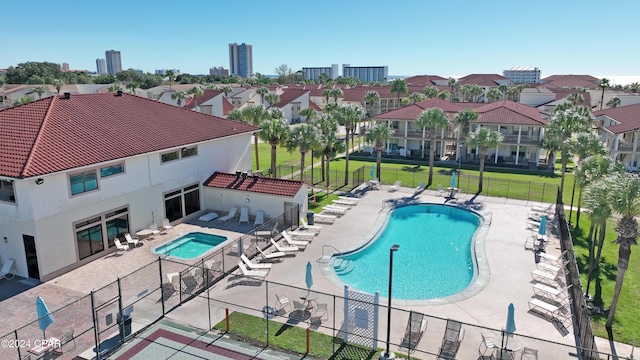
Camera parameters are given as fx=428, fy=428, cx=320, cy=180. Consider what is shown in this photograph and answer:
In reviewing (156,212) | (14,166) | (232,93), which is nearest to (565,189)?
(156,212)

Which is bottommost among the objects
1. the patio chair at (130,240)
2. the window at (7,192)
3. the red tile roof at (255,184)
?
the patio chair at (130,240)

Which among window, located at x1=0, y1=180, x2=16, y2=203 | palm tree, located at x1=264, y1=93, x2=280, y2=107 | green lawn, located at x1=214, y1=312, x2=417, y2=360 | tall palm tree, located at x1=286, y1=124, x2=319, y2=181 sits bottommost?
A: green lawn, located at x1=214, y1=312, x2=417, y2=360

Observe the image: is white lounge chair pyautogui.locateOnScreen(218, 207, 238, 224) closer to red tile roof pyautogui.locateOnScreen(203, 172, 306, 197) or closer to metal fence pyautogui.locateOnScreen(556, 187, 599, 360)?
red tile roof pyautogui.locateOnScreen(203, 172, 306, 197)

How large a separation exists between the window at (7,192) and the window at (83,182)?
2404mm

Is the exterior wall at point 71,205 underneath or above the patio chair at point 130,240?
above

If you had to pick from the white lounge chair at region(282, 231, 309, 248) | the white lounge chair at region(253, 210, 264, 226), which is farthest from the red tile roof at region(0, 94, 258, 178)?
the white lounge chair at region(282, 231, 309, 248)

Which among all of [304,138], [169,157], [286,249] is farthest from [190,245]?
[304,138]

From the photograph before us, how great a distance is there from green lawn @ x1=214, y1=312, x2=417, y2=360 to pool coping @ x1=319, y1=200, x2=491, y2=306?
4136mm

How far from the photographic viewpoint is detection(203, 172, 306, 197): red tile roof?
28391 millimetres

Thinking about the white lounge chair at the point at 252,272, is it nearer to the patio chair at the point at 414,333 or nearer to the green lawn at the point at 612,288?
the patio chair at the point at 414,333

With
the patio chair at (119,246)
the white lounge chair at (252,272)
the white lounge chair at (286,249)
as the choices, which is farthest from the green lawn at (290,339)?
the patio chair at (119,246)

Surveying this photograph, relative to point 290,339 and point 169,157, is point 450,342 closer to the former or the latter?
point 290,339

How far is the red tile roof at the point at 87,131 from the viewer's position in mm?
20547

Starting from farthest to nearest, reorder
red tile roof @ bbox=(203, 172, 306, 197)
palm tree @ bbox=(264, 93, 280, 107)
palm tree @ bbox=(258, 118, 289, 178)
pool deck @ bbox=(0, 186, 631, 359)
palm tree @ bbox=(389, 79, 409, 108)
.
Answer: palm tree @ bbox=(389, 79, 409, 108) → palm tree @ bbox=(264, 93, 280, 107) → palm tree @ bbox=(258, 118, 289, 178) → red tile roof @ bbox=(203, 172, 306, 197) → pool deck @ bbox=(0, 186, 631, 359)
